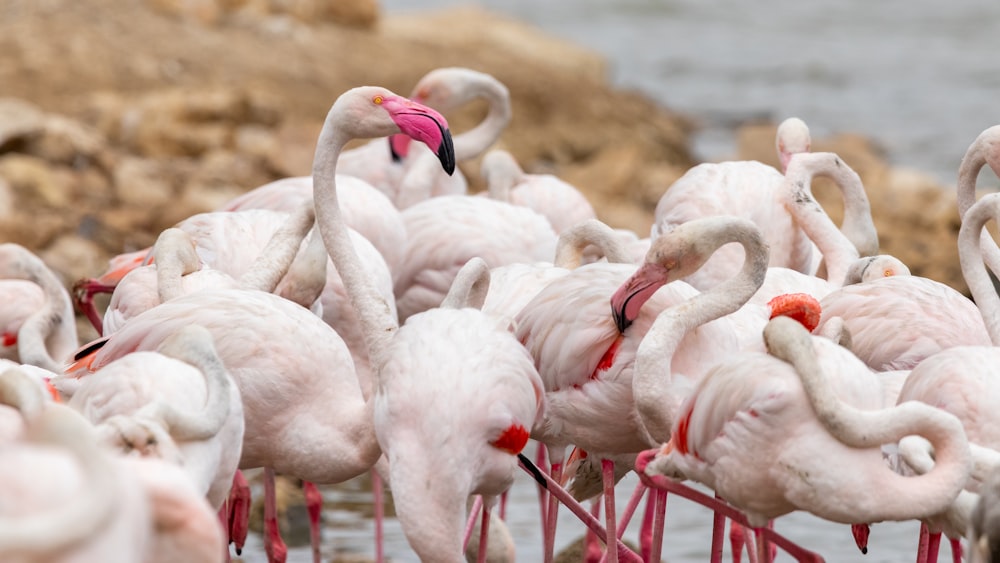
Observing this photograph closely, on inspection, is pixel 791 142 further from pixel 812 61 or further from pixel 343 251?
pixel 812 61

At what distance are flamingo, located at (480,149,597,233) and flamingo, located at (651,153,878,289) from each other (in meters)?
1.15

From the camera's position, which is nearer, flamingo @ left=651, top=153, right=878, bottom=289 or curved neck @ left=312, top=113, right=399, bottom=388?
curved neck @ left=312, top=113, right=399, bottom=388

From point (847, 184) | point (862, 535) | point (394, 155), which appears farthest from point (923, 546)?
point (394, 155)

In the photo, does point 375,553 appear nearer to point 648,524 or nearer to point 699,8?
point 648,524

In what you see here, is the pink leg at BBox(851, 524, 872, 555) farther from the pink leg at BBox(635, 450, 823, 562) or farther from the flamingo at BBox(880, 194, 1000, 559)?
the pink leg at BBox(635, 450, 823, 562)

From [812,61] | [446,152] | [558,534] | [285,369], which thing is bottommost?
[558,534]

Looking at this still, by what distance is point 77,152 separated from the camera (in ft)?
39.3

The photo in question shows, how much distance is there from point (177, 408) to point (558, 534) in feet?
12.1

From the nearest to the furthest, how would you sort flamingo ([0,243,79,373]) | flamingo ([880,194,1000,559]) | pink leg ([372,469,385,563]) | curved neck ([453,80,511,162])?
flamingo ([880,194,1000,559]) < pink leg ([372,469,385,563]) < flamingo ([0,243,79,373]) < curved neck ([453,80,511,162])

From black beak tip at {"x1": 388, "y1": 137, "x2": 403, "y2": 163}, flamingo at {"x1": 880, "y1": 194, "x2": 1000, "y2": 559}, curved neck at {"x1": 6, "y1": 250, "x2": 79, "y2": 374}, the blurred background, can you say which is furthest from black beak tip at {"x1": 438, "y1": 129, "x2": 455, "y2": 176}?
black beak tip at {"x1": 388, "y1": 137, "x2": 403, "y2": 163}

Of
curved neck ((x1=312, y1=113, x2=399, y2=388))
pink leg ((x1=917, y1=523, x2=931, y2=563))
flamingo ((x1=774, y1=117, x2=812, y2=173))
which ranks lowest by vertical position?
pink leg ((x1=917, y1=523, x2=931, y2=563))

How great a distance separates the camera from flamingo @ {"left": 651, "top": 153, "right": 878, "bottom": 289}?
715cm

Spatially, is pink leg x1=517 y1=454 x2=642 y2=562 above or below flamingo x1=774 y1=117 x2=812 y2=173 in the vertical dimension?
below

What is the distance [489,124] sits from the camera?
941 centimetres
